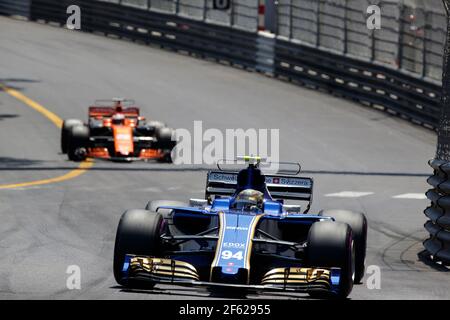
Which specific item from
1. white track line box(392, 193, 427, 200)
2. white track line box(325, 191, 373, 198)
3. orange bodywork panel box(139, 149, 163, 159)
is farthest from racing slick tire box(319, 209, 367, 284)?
orange bodywork panel box(139, 149, 163, 159)

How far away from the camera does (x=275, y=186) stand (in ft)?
53.3

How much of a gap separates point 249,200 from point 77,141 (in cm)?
1149

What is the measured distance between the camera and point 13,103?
35375 mm

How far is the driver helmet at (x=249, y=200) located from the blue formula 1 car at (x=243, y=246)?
1 cm

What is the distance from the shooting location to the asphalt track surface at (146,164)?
1582cm

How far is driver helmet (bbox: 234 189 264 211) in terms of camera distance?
15.0 meters

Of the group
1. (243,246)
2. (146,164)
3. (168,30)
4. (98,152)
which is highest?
(168,30)

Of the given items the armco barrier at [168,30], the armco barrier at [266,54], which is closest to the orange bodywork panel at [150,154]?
the armco barrier at [266,54]

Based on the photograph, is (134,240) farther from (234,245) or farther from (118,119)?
(118,119)

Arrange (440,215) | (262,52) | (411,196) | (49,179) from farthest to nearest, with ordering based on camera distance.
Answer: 1. (262,52)
2. (49,179)
3. (411,196)
4. (440,215)

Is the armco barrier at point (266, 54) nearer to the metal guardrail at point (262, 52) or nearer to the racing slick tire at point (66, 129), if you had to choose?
the metal guardrail at point (262, 52)

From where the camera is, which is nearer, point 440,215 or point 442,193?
point 440,215

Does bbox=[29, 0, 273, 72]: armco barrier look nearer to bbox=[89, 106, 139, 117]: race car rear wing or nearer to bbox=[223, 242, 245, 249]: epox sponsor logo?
bbox=[89, 106, 139, 117]: race car rear wing

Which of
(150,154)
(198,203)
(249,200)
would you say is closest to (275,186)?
(198,203)
